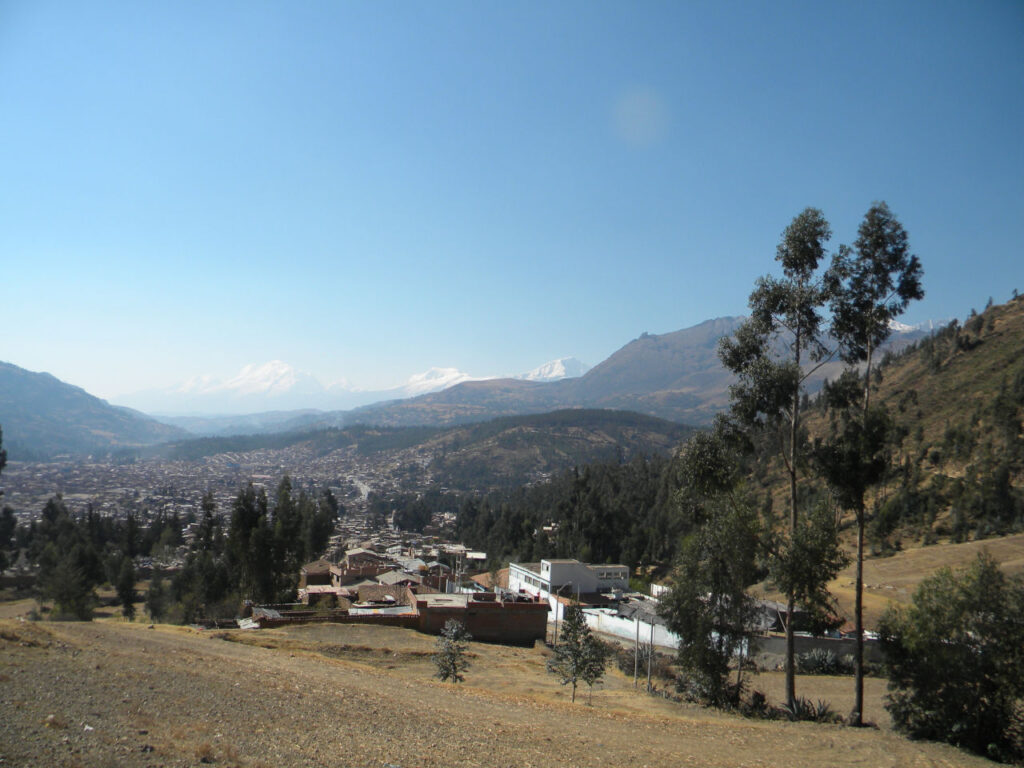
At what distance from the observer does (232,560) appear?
4203cm

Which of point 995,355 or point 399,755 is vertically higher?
point 995,355

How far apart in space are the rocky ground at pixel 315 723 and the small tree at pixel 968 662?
2.34ft

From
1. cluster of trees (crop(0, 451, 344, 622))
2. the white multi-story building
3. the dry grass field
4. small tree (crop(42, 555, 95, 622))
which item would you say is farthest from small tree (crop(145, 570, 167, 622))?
the dry grass field

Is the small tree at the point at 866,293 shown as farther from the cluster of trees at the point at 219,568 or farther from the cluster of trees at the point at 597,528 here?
the cluster of trees at the point at 597,528

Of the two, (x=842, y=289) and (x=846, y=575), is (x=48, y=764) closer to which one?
(x=842, y=289)

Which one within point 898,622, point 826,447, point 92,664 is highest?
point 826,447

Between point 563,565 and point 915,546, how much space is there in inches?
1164

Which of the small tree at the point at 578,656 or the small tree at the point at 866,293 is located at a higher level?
the small tree at the point at 866,293

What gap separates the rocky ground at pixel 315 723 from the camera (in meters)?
8.38

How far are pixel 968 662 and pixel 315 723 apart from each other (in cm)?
1347

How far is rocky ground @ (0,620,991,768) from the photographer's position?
838cm

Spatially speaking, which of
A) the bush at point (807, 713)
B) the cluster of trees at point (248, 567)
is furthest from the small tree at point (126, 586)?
the bush at point (807, 713)

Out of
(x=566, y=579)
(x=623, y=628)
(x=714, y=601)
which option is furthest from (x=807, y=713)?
(x=566, y=579)

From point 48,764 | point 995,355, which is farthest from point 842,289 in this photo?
point 995,355
